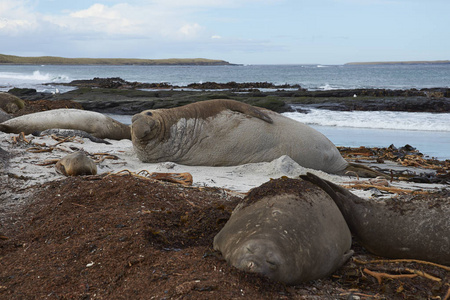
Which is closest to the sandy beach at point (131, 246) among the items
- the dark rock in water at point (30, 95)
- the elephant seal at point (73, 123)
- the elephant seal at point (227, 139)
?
the elephant seal at point (227, 139)

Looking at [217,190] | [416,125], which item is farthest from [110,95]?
[217,190]

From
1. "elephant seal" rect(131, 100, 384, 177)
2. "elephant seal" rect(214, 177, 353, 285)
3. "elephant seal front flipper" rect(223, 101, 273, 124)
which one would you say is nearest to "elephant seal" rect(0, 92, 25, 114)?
"elephant seal" rect(131, 100, 384, 177)

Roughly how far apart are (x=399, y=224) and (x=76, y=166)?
3.82 m

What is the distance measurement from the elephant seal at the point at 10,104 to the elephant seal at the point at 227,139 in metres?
7.32

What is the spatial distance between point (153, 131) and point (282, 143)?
199 cm

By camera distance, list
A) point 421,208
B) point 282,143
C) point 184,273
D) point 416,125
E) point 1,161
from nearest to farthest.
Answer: point 184,273 → point 421,208 → point 1,161 → point 282,143 → point 416,125

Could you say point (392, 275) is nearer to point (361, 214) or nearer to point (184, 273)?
point (361, 214)

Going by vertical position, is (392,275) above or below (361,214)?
below

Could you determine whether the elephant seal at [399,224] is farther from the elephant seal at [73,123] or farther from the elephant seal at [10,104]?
the elephant seal at [10,104]

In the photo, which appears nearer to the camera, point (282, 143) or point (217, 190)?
point (217, 190)

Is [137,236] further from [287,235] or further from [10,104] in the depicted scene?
[10,104]

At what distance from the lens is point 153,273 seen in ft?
8.85

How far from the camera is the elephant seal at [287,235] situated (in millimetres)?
2572

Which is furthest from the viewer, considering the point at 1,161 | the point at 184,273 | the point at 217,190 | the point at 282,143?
the point at 282,143
